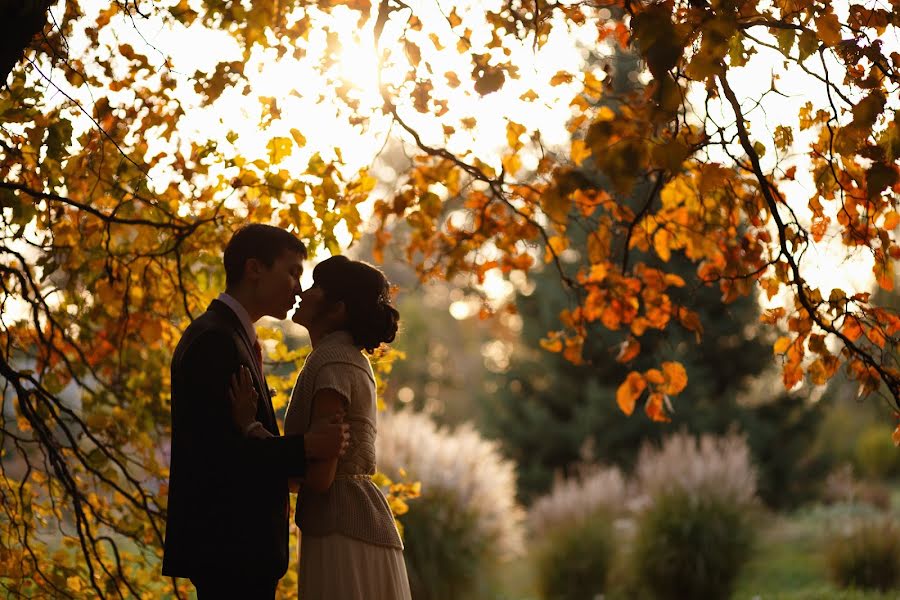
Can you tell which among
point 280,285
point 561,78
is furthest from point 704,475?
point 280,285

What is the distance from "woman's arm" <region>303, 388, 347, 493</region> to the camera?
293 cm

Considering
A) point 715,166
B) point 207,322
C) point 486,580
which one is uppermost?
point 715,166

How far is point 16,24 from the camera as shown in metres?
2.94

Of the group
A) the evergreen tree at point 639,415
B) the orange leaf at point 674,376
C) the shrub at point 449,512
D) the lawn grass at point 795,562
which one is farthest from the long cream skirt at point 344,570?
the evergreen tree at point 639,415

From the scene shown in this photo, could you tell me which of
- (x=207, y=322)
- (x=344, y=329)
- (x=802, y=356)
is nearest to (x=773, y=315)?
(x=802, y=356)

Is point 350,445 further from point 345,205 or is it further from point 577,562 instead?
point 577,562

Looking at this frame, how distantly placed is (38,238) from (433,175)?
187 centimetres

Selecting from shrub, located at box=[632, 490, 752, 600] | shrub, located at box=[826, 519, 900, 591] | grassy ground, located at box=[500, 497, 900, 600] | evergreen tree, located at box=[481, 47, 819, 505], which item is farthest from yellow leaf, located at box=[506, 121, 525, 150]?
evergreen tree, located at box=[481, 47, 819, 505]

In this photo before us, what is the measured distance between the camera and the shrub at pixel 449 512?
8.05 meters

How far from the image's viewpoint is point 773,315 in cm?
395

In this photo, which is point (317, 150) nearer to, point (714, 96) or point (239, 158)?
point (239, 158)

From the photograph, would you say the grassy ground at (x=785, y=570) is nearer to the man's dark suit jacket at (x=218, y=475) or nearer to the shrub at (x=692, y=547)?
the shrub at (x=692, y=547)

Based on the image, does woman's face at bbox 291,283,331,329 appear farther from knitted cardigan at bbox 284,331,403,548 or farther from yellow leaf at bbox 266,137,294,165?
yellow leaf at bbox 266,137,294,165

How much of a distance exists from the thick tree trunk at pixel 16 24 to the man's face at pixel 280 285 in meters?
0.97
